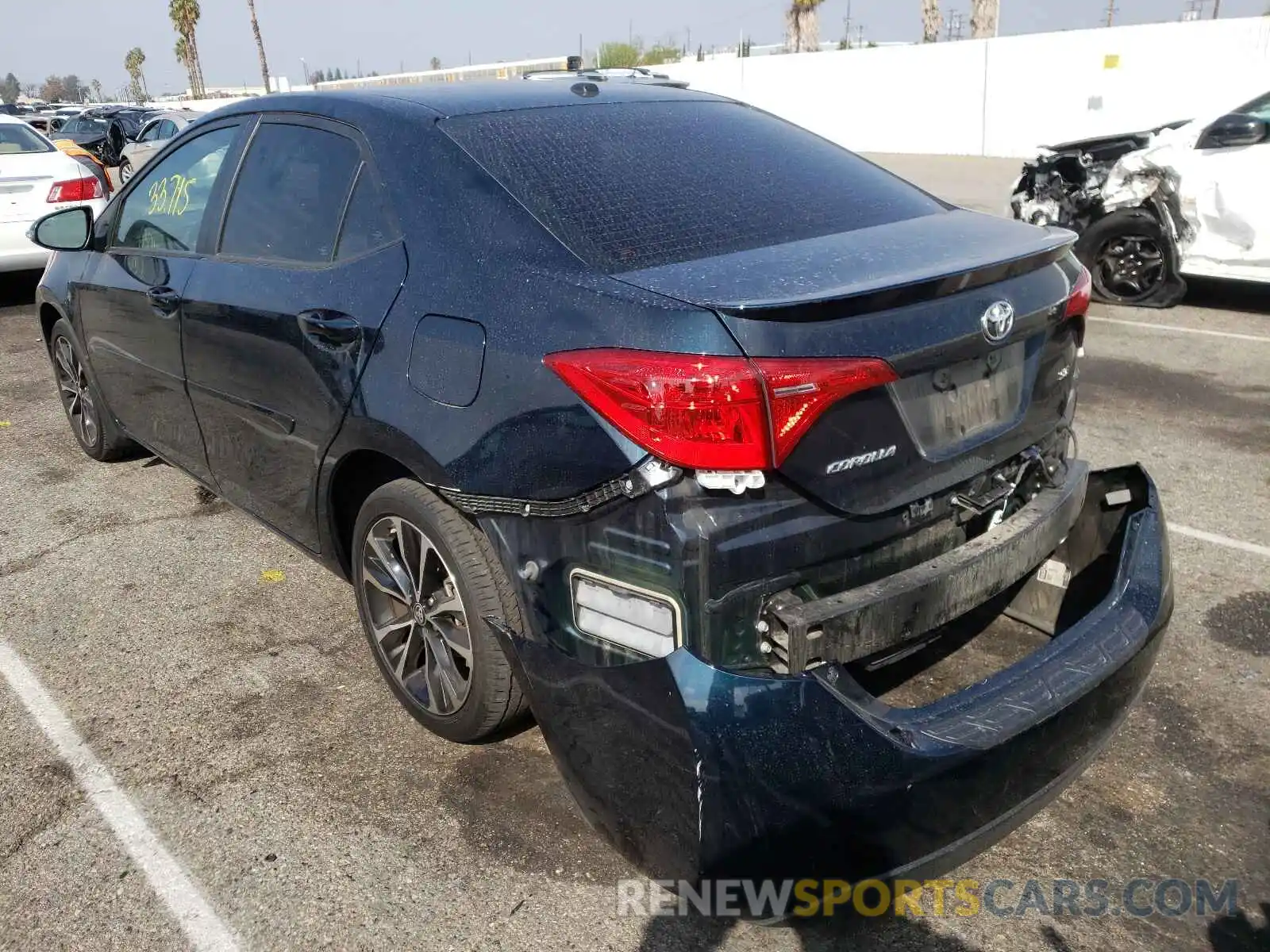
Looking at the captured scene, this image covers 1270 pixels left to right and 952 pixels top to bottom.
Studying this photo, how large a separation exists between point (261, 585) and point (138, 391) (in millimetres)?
1000

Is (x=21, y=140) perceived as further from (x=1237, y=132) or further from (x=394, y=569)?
(x=1237, y=132)

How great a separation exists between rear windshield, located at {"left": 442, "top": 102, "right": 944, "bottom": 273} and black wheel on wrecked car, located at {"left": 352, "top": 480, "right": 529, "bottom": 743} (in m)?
0.79

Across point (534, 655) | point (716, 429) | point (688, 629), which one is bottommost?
point (534, 655)

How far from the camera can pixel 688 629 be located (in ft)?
6.66


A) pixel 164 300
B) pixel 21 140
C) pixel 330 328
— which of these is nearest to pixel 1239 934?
pixel 330 328

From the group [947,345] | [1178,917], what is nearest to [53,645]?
[947,345]

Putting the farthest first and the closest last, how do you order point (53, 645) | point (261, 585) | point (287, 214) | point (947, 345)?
point (261, 585), point (53, 645), point (287, 214), point (947, 345)

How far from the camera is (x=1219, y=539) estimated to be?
4164 mm

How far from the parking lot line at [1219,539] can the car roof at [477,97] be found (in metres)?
2.53

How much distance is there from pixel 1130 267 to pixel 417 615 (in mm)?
7220

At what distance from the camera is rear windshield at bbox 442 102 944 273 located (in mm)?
2461

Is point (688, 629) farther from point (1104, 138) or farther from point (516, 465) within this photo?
point (1104, 138)

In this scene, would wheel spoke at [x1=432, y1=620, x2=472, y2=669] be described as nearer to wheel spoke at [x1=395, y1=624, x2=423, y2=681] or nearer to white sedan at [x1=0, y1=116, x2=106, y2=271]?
wheel spoke at [x1=395, y1=624, x2=423, y2=681]

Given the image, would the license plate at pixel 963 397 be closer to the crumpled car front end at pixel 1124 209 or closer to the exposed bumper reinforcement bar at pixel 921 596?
the exposed bumper reinforcement bar at pixel 921 596
